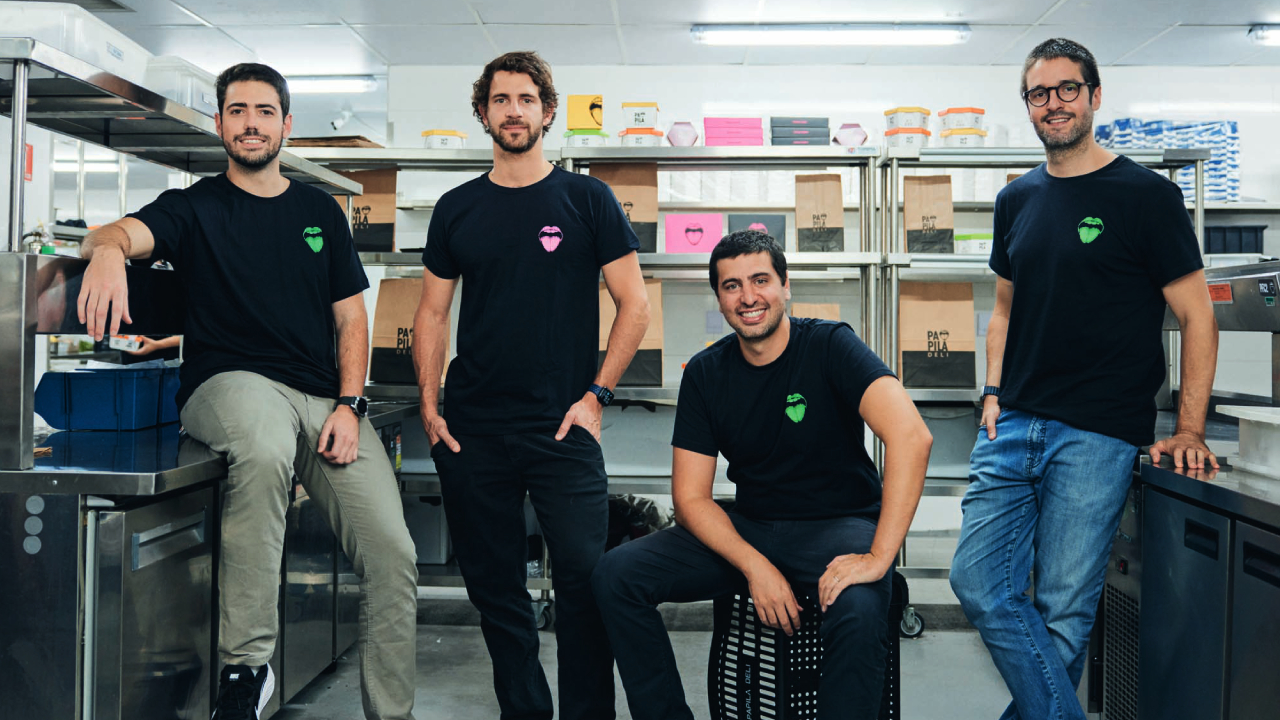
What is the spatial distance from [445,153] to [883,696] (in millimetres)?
2380

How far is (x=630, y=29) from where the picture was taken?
4.64 metres

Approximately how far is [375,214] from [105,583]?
2010 millimetres

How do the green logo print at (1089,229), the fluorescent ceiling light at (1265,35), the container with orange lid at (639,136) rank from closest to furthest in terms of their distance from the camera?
the green logo print at (1089,229) < the container with orange lid at (639,136) < the fluorescent ceiling light at (1265,35)

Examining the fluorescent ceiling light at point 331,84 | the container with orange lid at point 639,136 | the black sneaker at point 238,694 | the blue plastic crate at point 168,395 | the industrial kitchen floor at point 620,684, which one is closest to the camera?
the black sneaker at point 238,694

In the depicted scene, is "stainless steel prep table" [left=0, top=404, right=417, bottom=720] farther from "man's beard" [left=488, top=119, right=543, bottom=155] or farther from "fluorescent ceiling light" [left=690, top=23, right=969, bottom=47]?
"fluorescent ceiling light" [left=690, top=23, right=969, bottom=47]

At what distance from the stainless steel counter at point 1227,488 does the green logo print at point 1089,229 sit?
19.6 inches

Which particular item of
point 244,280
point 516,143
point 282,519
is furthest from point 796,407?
point 244,280

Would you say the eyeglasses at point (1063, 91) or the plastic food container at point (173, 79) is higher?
the plastic food container at point (173, 79)

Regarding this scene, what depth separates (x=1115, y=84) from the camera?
523 cm

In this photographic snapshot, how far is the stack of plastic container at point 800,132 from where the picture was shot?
3244 mm

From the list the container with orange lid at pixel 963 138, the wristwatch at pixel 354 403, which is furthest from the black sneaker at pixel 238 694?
the container with orange lid at pixel 963 138

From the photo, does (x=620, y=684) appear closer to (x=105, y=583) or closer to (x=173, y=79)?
(x=105, y=583)

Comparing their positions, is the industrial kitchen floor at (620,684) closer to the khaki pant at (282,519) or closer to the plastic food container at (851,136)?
the khaki pant at (282,519)

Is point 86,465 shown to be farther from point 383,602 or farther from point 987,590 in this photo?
point 987,590
